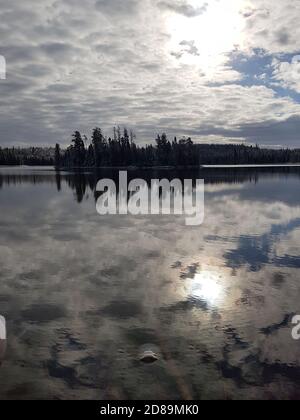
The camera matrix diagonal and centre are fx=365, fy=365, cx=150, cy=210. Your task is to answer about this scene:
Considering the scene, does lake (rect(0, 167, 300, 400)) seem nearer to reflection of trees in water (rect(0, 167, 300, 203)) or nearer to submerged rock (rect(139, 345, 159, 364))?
submerged rock (rect(139, 345, 159, 364))

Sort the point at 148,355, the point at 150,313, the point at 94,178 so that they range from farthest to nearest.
Answer: the point at 94,178 < the point at 150,313 < the point at 148,355

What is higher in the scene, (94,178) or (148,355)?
(94,178)

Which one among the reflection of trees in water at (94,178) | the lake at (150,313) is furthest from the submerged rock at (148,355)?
the reflection of trees in water at (94,178)

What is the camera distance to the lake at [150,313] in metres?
7.27

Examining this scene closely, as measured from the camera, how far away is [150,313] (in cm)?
1041

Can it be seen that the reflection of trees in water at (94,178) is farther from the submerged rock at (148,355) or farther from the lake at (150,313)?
the submerged rock at (148,355)

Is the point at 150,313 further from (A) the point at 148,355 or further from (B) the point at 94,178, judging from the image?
(B) the point at 94,178

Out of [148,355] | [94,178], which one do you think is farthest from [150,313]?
[94,178]

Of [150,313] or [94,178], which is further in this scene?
[94,178]

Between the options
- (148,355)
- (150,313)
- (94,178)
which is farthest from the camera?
(94,178)

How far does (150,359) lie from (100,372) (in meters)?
1.12

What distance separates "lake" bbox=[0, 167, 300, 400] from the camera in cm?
727
